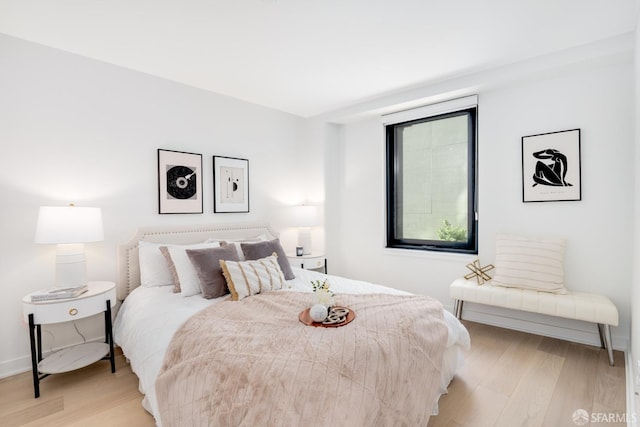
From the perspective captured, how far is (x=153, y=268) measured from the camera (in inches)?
108

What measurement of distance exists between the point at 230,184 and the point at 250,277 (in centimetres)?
155

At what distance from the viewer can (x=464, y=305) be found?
3.46 meters

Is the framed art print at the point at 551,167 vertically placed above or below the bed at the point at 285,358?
above

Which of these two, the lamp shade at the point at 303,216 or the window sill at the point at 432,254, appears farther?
the lamp shade at the point at 303,216

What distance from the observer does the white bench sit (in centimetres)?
240

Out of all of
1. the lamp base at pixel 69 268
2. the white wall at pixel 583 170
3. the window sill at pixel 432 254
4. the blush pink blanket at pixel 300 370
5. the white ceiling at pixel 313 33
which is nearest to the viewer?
the blush pink blanket at pixel 300 370

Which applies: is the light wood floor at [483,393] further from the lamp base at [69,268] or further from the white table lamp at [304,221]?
the white table lamp at [304,221]

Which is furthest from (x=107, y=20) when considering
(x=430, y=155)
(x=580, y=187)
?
(x=580, y=187)

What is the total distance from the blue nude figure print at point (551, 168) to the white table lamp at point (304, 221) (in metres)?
2.42

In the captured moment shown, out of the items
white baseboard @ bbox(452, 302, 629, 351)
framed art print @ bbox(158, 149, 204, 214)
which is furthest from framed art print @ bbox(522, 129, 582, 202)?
framed art print @ bbox(158, 149, 204, 214)

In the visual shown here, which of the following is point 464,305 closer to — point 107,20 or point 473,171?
Result: point 473,171

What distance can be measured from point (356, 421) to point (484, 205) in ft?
9.02

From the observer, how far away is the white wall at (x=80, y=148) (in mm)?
2369

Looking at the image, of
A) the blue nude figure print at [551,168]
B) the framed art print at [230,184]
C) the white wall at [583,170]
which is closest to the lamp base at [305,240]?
the framed art print at [230,184]
